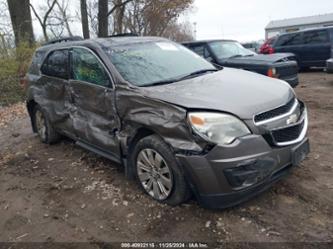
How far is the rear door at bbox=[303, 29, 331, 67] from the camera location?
1274cm

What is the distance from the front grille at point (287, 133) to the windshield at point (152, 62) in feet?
4.39

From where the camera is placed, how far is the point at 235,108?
3156 mm

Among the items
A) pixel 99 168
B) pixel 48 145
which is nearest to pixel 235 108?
pixel 99 168

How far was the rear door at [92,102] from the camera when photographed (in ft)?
13.3

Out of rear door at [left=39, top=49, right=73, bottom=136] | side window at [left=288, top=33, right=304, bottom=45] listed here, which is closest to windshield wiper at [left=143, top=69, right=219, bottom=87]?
rear door at [left=39, top=49, right=73, bottom=136]

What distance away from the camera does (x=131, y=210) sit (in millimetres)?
3631

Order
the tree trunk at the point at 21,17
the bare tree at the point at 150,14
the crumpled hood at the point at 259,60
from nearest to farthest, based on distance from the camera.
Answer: the crumpled hood at the point at 259,60
the tree trunk at the point at 21,17
the bare tree at the point at 150,14

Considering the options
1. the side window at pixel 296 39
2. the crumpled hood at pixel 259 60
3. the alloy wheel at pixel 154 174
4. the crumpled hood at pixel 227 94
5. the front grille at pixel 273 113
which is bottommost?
the alloy wheel at pixel 154 174

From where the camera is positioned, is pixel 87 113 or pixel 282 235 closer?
pixel 282 235

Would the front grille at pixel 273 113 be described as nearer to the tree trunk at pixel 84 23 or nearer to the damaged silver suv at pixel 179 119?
the damaged silver suv at pixel 179 119

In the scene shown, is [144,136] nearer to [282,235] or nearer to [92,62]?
[92,62]

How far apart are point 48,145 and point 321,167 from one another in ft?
14.1

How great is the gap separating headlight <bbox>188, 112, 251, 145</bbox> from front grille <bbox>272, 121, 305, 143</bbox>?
1.09 ft

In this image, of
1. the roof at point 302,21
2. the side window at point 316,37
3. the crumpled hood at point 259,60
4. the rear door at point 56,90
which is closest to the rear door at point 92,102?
the rear door at point 56,90
